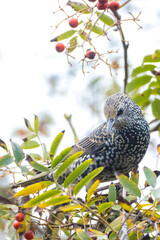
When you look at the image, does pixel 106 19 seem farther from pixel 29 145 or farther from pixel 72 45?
pixel 29 145

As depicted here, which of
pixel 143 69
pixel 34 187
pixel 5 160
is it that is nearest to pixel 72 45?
pixel 143 69

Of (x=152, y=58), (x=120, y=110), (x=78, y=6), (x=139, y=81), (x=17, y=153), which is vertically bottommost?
(x=120, y=110)

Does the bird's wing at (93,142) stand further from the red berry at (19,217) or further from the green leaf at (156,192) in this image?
the green leaf at (156,192)

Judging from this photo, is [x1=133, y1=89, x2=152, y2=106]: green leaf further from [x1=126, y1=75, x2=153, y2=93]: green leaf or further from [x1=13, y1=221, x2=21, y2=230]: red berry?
[x1=13, y1=221, x2=21, y2=230]: red berry

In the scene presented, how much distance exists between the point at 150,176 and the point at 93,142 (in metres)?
2.03

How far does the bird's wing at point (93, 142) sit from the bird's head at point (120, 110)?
24 centimetres

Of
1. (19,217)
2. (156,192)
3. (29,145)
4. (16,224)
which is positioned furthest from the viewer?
(29,145)

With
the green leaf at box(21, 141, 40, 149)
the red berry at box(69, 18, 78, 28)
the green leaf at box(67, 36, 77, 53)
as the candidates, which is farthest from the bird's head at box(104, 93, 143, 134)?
the red berry at box(69, 18, 78, 28)

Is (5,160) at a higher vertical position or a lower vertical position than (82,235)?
higher

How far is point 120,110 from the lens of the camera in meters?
3.93

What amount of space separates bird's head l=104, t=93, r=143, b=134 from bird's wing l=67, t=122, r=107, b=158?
236 millimetres

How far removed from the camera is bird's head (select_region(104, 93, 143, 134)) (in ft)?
12.6

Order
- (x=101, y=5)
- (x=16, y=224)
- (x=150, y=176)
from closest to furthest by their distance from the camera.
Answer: (x=150, y=176)
(x=16, y=224)
(x=101, y=5)

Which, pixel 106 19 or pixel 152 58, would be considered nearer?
pixel 106 19
